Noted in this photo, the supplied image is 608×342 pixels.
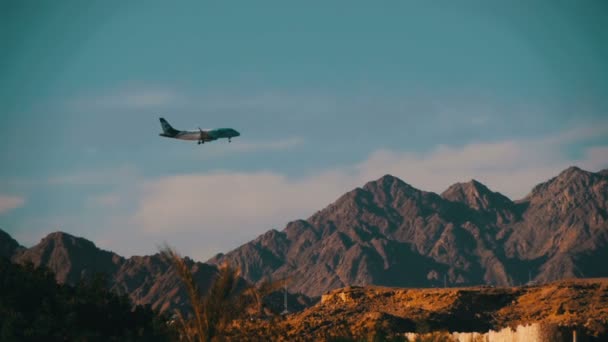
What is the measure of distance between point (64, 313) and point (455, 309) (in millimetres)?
68219

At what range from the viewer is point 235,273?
36062mm

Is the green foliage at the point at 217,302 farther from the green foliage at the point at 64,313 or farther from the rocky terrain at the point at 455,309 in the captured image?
the rocky terrain at the point at 455,309

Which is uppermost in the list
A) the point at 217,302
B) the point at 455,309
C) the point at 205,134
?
the point at 205,134

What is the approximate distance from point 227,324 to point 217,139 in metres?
87.8

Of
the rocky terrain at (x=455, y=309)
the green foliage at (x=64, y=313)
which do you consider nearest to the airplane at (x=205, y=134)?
the rocky terrain at (x=455, y=309)

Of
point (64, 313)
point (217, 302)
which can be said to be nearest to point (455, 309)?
point (64, 313)

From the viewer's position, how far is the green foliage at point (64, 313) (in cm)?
4659

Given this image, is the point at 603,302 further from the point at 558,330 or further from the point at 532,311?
the point at 558,330

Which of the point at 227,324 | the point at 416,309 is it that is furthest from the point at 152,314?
the point at 416,309

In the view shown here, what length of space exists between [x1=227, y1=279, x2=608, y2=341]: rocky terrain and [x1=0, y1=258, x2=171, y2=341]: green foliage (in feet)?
129

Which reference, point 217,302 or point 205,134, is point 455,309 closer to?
point 205,134

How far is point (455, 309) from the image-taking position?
109875 mm

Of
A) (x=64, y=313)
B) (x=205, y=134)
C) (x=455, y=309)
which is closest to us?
(x=64, y=313)

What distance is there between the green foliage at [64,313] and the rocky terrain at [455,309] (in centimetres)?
3946
